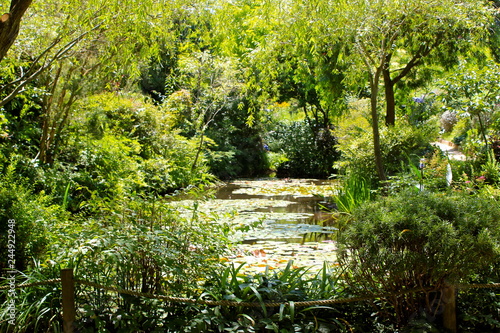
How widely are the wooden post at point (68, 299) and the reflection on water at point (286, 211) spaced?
1561 millimetres

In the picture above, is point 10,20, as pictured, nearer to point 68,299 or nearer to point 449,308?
point 68,299

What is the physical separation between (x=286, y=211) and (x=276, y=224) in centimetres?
157

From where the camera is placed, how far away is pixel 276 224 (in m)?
7.81

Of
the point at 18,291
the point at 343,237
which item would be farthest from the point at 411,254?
the point at 18,291

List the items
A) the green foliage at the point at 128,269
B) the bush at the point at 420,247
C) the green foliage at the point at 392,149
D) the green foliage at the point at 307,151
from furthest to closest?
the green foliage at the point at 307,151, the green foliage at the point at 392,149, the green foliage at the point at 128,269, the bush at the point at 420,247

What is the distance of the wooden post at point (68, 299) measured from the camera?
284 cm

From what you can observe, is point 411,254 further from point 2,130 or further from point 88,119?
point 88,119

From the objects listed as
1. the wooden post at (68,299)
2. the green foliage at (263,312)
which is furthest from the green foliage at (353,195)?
the wooden post at (68,299)

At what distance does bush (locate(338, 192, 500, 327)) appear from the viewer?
2.80 metres

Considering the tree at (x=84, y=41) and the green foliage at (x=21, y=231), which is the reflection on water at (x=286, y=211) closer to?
the green foliage at (x=21, y=231)

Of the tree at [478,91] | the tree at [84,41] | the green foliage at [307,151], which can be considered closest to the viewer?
the tree at [84,41]

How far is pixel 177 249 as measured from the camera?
10.8 ft

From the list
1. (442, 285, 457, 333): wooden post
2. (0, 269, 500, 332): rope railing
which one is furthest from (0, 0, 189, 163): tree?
(442, 285, 457, 333): wooden post

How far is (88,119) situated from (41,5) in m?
3.49
